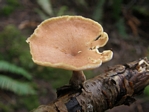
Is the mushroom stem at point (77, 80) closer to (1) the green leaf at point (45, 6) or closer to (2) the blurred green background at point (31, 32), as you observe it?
(2) the blurred green background at point (31, 32)

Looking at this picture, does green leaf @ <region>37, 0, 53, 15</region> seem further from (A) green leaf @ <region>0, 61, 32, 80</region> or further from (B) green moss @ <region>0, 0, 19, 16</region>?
(A) green leaf @ <region>0, 61, 32, 80</region>

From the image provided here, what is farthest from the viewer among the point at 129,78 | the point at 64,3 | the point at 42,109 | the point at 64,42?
the point at 64,3

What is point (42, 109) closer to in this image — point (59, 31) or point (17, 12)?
point (59, 31)

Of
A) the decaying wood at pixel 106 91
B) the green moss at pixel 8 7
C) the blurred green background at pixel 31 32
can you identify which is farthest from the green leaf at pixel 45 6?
the decaying wood at pixel 106 91

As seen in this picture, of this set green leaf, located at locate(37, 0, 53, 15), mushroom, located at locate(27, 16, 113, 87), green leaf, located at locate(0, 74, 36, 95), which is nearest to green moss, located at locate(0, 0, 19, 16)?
green leaf, located at locate(37, 0, 53, 15)

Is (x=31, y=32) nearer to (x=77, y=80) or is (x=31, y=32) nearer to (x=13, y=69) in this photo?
(x=13, y=69)

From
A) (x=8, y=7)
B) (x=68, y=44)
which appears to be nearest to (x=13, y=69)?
(x=8, y=7)

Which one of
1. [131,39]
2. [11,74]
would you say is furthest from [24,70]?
[131,39]
